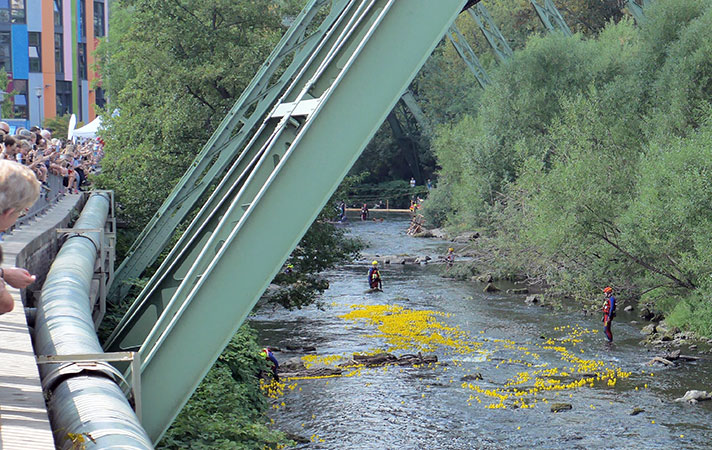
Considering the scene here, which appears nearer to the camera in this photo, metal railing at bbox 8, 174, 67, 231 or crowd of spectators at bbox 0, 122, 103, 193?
crowd of spectators at bbox 0, 122, 103, 193

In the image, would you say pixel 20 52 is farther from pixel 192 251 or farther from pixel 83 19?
pixel 192 251

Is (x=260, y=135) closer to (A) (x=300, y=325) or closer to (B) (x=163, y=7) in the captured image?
(B) (x=163, y=7)

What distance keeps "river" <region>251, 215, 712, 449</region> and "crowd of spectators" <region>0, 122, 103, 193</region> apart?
6.38 metres

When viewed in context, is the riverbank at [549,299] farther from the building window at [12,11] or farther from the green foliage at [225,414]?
the building window at [12,11]

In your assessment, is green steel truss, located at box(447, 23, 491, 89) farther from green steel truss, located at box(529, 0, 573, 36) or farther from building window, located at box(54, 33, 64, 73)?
building window, located at box(54, 33, 64, 73)

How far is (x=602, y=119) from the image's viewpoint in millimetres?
31125

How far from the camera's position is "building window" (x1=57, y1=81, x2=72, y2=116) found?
8300 centimetres

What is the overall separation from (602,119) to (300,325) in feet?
43.0

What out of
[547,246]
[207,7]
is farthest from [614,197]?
[207,7]

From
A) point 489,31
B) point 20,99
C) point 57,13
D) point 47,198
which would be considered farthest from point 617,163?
point 57,13

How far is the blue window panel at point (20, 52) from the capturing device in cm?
7531

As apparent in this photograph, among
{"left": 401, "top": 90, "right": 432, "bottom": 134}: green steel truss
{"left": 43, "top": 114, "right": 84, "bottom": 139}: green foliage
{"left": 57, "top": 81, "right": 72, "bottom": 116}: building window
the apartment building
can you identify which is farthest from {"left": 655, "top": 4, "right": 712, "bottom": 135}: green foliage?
{"left": 57, "top": 81, "right": 72, "bottom": 116}: building window

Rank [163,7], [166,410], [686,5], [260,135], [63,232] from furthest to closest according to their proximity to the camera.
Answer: [686,5]
[163,7]
[63,232]
[260,135]
[166,410]

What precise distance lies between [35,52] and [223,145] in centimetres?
7121
